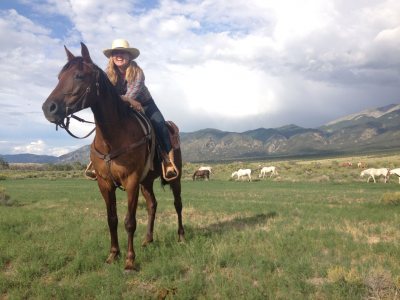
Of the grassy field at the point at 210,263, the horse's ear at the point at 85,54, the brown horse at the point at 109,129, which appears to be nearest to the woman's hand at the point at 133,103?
the brown horse at the point at 109,129

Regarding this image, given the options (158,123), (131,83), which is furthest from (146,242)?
(131,83)

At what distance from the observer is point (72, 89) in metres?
6.08

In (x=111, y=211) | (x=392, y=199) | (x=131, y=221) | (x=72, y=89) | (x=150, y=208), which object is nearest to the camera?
(x=72, y=89)

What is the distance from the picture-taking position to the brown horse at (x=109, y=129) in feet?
19.9

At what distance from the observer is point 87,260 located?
22.7 ft

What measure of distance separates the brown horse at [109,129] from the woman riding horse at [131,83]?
52cm

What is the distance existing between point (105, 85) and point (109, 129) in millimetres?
800

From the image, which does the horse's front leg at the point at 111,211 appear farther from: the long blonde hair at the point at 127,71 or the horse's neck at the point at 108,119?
the long blonde hair at the point at 127,71

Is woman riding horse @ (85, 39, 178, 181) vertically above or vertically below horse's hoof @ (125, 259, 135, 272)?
above

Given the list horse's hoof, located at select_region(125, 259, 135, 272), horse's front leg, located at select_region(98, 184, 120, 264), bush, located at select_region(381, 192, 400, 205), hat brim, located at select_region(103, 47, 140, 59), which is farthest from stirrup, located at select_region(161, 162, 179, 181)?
bush, located at select_region(381, 192, 400, 205)

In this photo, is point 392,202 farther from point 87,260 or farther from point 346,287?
point 87,260

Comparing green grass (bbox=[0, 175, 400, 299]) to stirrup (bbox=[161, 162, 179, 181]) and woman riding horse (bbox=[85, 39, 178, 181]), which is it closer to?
stirrup (bbox=[161, 162, 179, 181])

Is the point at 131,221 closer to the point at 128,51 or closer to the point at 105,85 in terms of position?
the point at 105,85

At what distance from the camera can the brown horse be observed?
6062mm
